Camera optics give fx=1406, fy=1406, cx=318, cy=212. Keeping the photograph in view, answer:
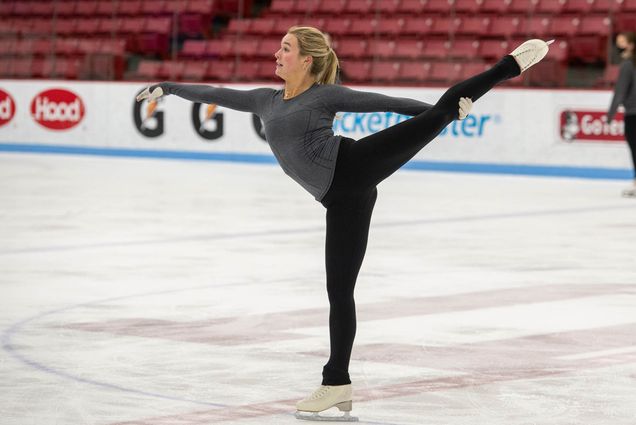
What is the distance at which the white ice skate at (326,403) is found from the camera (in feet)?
16.1

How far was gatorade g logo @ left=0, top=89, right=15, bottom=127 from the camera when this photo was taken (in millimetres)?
24516

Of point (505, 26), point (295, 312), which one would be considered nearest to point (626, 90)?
point (505, 26)

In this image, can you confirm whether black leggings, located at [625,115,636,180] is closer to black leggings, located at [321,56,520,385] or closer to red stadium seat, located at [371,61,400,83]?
red stadium seat, located at [371,61,400,83]

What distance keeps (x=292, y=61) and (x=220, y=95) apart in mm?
419

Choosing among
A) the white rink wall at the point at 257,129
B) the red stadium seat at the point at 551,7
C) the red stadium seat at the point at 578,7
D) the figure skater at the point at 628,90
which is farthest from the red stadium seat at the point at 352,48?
the figure skater at the point at 628,90

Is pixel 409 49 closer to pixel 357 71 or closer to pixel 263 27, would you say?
pixel 357 71

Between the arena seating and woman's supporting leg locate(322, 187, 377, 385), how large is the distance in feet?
49.0

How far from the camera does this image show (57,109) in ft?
78.7

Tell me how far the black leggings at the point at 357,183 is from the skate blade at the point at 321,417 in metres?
0.13

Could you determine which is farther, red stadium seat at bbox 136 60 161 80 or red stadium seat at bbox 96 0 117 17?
red stadium seat at bbox 96 0 117 17

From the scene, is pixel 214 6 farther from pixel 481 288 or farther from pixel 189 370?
pixel 189 370

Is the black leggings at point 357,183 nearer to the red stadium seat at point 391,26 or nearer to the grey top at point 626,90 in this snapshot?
the grey top at point 626,90

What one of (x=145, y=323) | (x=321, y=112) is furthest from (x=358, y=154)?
(x=145, y=323)

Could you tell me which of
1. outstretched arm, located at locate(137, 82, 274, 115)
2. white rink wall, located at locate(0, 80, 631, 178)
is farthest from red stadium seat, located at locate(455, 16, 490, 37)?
outstretched arm, located at locate(137, 82, 274, 115)
